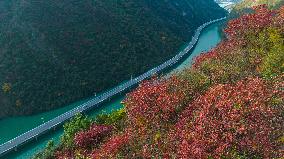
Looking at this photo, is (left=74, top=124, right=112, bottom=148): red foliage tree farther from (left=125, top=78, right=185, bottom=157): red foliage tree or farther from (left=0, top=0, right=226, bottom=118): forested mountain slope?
(left=0, top=0, right=226, bottom=118): forested mountain slope

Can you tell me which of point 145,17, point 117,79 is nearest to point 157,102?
point 117,79

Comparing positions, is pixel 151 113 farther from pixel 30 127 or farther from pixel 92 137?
pixel 30 127

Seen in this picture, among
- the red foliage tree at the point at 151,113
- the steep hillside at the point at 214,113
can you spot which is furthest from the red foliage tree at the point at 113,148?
the red foliage tree at the point at 151,113

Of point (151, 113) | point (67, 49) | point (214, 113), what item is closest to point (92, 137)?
point (151, 113)

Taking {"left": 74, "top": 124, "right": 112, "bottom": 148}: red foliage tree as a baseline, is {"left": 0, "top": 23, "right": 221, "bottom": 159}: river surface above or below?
below

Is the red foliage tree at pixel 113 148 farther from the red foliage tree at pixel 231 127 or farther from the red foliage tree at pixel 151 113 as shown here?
the red foliage tree at pixel 231 127

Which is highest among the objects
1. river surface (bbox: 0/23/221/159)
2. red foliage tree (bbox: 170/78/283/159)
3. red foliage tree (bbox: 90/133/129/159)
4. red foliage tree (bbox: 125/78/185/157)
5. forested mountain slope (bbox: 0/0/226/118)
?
red foliage tree (bbox: 170/78/283/159)

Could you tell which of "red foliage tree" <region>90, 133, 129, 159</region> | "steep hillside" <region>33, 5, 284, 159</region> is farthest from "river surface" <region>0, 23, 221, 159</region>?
"red foliage tree" <region>90, 133, 129, 159</region>

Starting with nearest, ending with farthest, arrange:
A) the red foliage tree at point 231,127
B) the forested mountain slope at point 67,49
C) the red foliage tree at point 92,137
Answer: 1. the red foliage tree at point 231,127
2. the red foliage tree at point 92,137
3. the forested mountain slope at point 67,49

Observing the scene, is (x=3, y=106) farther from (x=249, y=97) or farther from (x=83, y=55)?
(x=249, y=97)
